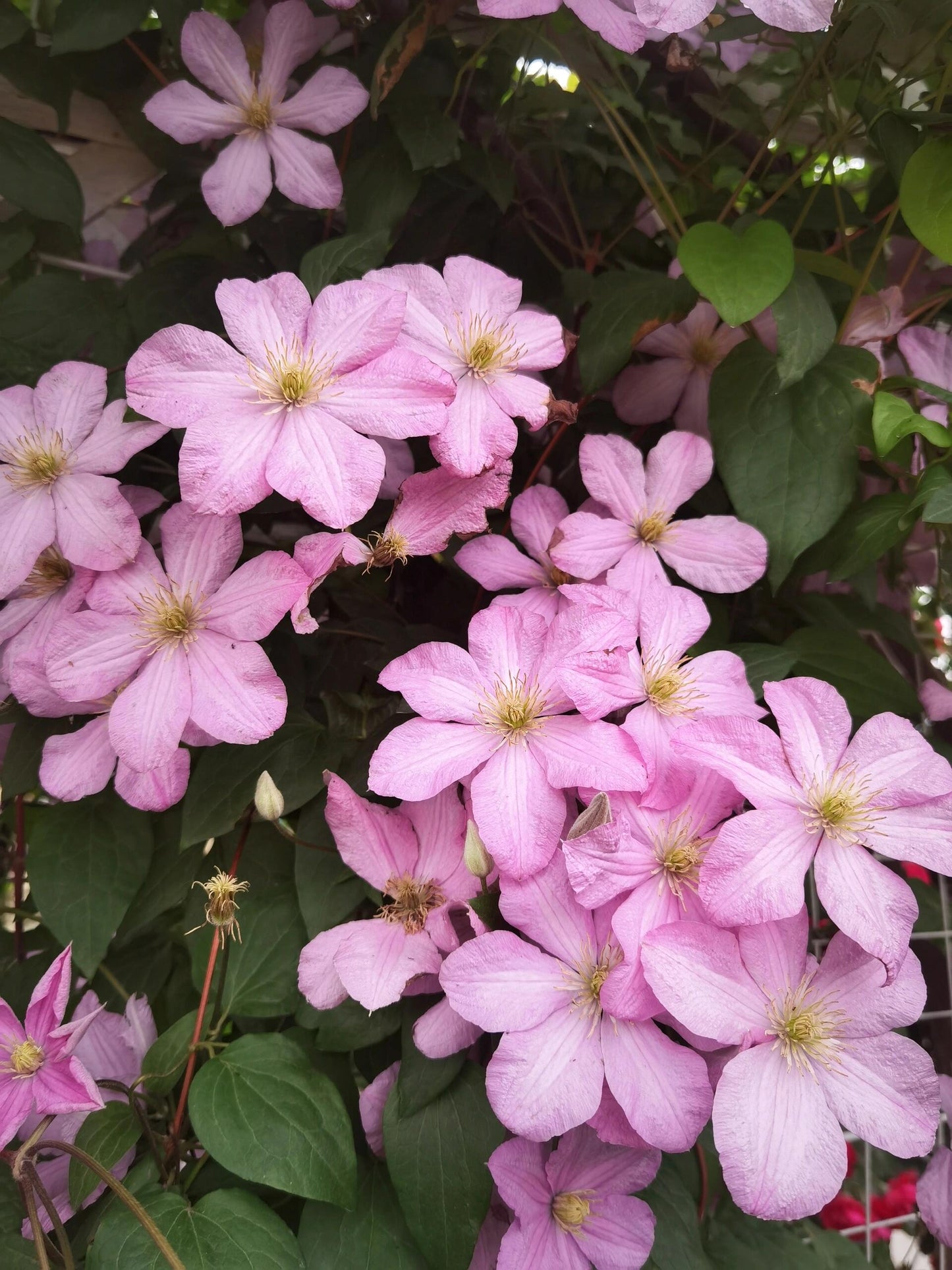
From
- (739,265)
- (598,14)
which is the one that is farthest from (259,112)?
(739,265)

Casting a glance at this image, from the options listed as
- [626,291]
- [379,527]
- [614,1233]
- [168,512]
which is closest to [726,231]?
[626,291]

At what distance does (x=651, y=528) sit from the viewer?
62 centimetres

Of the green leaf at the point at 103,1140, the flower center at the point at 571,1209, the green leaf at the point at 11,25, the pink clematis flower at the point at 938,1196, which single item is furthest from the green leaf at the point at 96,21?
the pink clematis flower at the point at 938,1196

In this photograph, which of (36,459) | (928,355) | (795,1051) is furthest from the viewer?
(928,355)

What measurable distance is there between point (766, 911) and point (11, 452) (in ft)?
1.69

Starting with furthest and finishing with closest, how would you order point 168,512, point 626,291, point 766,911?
point 626,291 < point 168,512 < point 766,911

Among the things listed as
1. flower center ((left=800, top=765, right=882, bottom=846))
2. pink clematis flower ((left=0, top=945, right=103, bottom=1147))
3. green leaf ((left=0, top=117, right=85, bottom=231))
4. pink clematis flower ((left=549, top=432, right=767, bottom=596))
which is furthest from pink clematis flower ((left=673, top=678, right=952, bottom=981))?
green leaf ((left=0, top=117, right=85, bottom=231))

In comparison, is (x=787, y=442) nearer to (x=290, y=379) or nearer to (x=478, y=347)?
(x=478, y=347)

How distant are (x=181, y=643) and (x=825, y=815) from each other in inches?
14.8

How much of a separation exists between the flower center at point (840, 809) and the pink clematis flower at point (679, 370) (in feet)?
1.10

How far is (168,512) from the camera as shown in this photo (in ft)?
1.84

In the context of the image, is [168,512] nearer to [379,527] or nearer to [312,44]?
[379,527]

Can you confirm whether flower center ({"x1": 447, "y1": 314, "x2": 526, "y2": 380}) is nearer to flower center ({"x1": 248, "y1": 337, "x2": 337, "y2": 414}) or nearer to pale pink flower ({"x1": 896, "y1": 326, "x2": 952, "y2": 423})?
flower center ({"x1": 248, "y1": 337, "x2": 337, "y2": 414})

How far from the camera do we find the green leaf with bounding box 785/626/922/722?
667 mm
